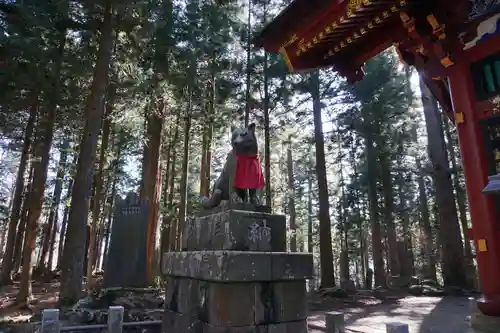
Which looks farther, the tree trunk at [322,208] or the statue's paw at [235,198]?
the tree trunk at [322,208]

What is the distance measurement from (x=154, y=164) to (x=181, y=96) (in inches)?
112

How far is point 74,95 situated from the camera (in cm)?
1320

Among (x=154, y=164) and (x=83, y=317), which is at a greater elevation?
(x=154, y=164)

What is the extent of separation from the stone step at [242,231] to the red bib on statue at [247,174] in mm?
455

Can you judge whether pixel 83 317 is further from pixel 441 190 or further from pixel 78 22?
pixel 441 190

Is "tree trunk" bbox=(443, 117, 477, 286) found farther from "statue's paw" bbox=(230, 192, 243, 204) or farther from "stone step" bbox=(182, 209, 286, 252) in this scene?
"statue's paw" bbox=(230, 192, 243, 204)

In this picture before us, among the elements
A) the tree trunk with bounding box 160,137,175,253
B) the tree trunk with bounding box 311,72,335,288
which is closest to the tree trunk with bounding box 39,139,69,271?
the tree trunk with bounding box 160,137,175,253

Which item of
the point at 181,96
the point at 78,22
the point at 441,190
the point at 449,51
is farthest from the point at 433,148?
the point at 78,22

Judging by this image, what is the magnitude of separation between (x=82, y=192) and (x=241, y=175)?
225 inches

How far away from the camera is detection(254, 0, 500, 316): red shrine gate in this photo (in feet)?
15.8

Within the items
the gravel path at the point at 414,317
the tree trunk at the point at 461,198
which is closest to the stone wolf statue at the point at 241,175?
the gravel path at the point at 414,317

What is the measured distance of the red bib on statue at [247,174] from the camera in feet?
16.1

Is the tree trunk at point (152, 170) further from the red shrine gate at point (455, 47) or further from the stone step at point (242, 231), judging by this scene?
the stone step at point (242, 231)

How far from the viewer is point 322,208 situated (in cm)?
1354
